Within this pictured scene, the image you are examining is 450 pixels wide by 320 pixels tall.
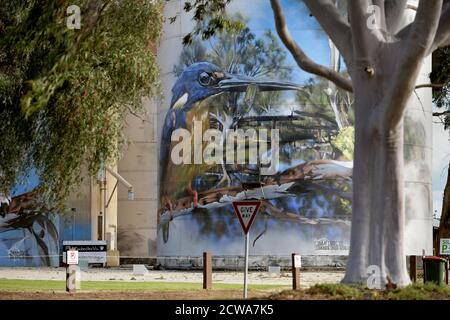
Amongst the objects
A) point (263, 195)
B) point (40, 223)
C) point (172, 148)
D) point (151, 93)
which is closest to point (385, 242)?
point (151, 93)

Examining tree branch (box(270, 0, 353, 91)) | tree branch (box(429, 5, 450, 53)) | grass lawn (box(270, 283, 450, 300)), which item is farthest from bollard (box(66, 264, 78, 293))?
tree branch (box(429, 5, 450, 53))

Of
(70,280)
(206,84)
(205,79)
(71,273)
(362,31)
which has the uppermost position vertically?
(205,79)

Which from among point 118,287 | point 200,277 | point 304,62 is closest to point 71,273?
point 118,287

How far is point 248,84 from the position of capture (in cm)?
4606

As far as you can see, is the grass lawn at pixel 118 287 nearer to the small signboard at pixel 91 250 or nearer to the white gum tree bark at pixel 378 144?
the white gum tree bark at pixel 378 144

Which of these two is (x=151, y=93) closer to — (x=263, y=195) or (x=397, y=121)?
(x=397, y=121)

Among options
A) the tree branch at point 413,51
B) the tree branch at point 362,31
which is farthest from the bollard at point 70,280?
the tree branch at point 413,51

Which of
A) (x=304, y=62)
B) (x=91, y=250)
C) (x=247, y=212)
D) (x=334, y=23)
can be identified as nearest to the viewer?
(x=334, y=23)

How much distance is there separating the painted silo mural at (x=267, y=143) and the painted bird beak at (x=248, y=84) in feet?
0.15

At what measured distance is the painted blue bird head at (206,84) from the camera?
1810 inches

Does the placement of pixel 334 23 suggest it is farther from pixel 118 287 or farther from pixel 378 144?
pixel 118 287

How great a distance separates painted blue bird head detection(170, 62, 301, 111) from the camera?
1810 inches

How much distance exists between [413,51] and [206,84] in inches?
1157
